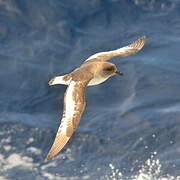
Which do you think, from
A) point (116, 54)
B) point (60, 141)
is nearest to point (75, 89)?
point (60, 141)

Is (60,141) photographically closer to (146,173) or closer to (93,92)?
(146,173)

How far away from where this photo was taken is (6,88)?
1745 centimetres

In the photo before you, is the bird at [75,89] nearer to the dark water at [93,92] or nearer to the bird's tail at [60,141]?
the bird's tail at [60,141]

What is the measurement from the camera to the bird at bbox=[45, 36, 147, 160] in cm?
1069

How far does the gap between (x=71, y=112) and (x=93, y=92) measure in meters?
6.10

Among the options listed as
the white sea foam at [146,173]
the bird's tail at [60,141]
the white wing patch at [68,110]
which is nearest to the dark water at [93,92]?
the white sea foam at [146,173]

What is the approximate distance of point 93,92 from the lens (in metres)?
17.4

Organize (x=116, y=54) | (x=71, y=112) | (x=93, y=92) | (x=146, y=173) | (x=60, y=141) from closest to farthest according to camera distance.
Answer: (x=60, y=141) < (x=71, y=112) < (x=116, y=54) < (x=146, y=173) < (x=93, y=92)

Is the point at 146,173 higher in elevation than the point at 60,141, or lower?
lower

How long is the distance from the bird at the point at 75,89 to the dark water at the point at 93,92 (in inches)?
94.6

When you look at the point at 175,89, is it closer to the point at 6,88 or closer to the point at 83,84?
the point at 6,88

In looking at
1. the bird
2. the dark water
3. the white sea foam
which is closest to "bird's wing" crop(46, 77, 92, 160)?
the bird

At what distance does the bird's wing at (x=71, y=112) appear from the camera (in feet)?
34.8

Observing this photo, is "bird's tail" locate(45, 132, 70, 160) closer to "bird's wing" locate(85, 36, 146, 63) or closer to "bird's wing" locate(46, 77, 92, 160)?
"bird's wing" locate(46, 77, 92, 160)
